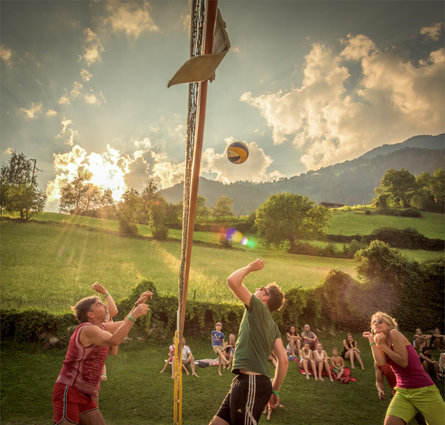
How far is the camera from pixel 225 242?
112ft

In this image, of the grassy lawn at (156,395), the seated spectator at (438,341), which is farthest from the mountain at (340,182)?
the grassy lawn at (156,395)

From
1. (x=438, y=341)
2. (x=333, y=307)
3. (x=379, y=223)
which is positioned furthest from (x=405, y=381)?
(x=379, y=223)

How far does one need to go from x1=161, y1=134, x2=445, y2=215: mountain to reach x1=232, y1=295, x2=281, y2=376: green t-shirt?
316ft

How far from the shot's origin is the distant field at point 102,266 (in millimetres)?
18266

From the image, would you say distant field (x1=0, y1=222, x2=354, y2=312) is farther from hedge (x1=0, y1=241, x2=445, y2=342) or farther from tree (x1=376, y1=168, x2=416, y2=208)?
tree (x1=376, y1=168, x2=416, y2=208)

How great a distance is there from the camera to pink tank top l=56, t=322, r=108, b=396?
8.27 ft

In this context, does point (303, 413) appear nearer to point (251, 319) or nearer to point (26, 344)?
point (251, 319)

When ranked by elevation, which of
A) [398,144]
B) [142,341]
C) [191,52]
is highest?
[398,144]

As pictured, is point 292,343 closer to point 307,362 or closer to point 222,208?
point 307,362

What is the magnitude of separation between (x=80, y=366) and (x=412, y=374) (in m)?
3.34

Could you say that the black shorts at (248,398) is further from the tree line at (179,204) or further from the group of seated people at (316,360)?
the tree line at (179,204)

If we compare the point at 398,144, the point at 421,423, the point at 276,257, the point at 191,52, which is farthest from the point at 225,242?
the point at 398,144

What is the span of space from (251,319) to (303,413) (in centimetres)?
644

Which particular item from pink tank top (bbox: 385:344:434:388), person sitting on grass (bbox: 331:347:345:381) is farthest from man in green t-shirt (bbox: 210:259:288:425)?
person sitting on grass (bbox: 331:347:345:381)
